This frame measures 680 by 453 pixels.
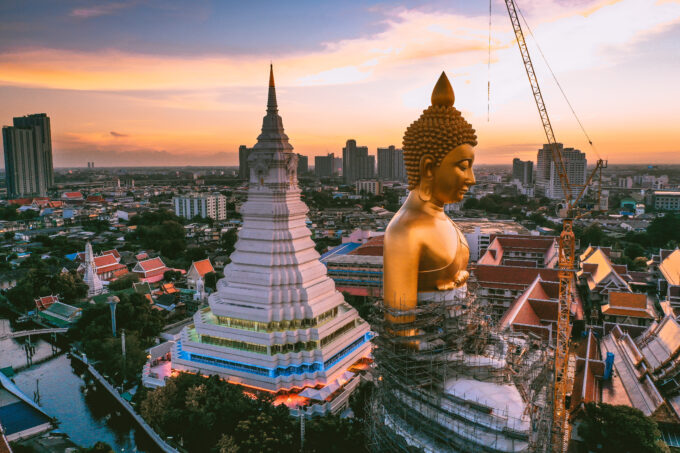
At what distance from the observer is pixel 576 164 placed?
270ft

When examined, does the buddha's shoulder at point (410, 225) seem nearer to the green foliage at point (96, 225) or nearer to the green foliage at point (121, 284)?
the green foliage at point (121, 284)

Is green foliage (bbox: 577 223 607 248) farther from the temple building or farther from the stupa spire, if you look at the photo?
the stupa spire

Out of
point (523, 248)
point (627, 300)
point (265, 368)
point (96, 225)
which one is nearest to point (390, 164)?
point (96, 225)

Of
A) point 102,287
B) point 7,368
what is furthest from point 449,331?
point 102,287

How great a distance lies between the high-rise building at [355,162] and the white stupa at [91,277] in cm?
11962

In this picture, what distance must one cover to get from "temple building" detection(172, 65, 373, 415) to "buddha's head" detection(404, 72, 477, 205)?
28.3ft

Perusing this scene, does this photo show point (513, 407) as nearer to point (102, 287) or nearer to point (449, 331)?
point (449, 331)

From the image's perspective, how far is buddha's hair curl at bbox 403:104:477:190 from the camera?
10203mm

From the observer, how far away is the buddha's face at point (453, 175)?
33.8 ft

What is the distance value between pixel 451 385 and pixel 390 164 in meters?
161

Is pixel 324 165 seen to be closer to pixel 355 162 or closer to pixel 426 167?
pixel 355 162

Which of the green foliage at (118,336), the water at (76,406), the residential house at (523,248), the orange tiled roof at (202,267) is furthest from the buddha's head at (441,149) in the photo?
the orange tiled roof at (202,267)

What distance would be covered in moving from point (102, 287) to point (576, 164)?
257 ft

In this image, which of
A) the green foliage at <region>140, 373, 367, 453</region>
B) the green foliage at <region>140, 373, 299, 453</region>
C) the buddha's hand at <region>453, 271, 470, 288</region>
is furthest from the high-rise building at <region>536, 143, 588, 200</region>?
the green foliage at <region>140, 373, 299, 453</region>
